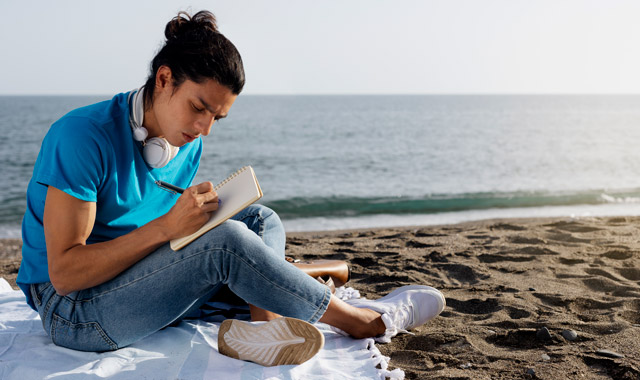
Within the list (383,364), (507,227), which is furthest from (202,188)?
(507,227)

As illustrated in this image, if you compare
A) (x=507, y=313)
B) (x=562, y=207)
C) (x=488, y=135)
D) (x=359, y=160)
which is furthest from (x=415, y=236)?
(x=488, y=135)

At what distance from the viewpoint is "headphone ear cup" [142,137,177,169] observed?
7.58ft

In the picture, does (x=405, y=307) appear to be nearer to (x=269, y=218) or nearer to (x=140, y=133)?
(x=269, y=218)

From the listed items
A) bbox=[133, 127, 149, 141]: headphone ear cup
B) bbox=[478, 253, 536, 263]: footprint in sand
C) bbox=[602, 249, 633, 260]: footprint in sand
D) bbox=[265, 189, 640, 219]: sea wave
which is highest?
bbox=[133, 127, 149, 141]: headphone ear cup

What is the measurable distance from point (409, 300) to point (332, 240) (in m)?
2.56

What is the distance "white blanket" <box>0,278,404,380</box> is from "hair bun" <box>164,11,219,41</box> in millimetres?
1309

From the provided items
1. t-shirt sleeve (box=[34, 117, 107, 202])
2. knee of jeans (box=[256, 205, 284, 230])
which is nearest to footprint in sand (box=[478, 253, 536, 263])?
knee of jeans (box=[256, 205, 284, 230])

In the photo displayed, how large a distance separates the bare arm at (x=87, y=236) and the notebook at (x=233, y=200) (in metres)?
0.03

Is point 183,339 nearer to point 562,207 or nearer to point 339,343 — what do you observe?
point 339,343

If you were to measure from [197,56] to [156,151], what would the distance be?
1.44ft

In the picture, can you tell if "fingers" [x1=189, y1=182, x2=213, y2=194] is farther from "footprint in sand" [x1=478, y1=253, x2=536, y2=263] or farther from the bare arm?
"footprint in sand" [x1=478, y1=253, x2=536, y2=263]

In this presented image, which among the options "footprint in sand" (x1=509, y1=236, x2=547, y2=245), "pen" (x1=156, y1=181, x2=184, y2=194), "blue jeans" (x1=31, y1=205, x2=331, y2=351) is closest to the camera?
"blue jeans" (x1=31, y1=205, x2=331, y2=351)

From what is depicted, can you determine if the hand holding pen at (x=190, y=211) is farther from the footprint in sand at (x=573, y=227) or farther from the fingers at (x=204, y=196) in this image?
the footprint in sand at (x=573, y=227)

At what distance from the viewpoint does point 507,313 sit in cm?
312
